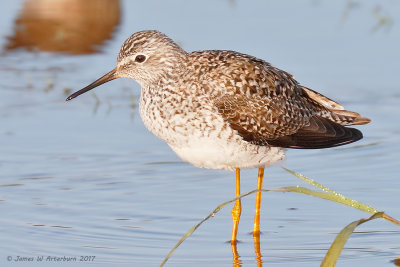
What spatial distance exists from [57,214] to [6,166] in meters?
1.51

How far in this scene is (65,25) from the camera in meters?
15.1

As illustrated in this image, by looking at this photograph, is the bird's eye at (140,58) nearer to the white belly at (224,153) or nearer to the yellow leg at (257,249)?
the white belly at (224,153)

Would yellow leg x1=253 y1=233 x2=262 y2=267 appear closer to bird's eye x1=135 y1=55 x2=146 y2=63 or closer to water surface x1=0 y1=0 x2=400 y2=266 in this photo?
water surface x1=0 y1=0 x2=400 y2=266

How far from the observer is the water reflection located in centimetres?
1431

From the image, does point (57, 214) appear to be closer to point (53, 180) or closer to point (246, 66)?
point (53, 180)

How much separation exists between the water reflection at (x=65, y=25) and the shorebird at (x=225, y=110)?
5.76 meters

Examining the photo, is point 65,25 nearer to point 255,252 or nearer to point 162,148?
point 162,148

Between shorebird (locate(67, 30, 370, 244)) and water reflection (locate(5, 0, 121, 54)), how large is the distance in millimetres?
5756

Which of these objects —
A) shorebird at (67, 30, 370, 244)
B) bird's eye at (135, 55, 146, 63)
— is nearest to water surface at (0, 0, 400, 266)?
shorebird at (67, 30, 370, 244)

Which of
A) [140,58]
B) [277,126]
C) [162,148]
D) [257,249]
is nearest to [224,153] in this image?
[277,126]

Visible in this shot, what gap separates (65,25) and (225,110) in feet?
25.1

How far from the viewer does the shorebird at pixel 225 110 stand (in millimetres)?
7906

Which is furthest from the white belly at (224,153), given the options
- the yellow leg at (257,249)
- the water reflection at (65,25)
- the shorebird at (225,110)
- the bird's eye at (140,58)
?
the water reflection at (65,25)

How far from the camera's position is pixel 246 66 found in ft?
27.1
